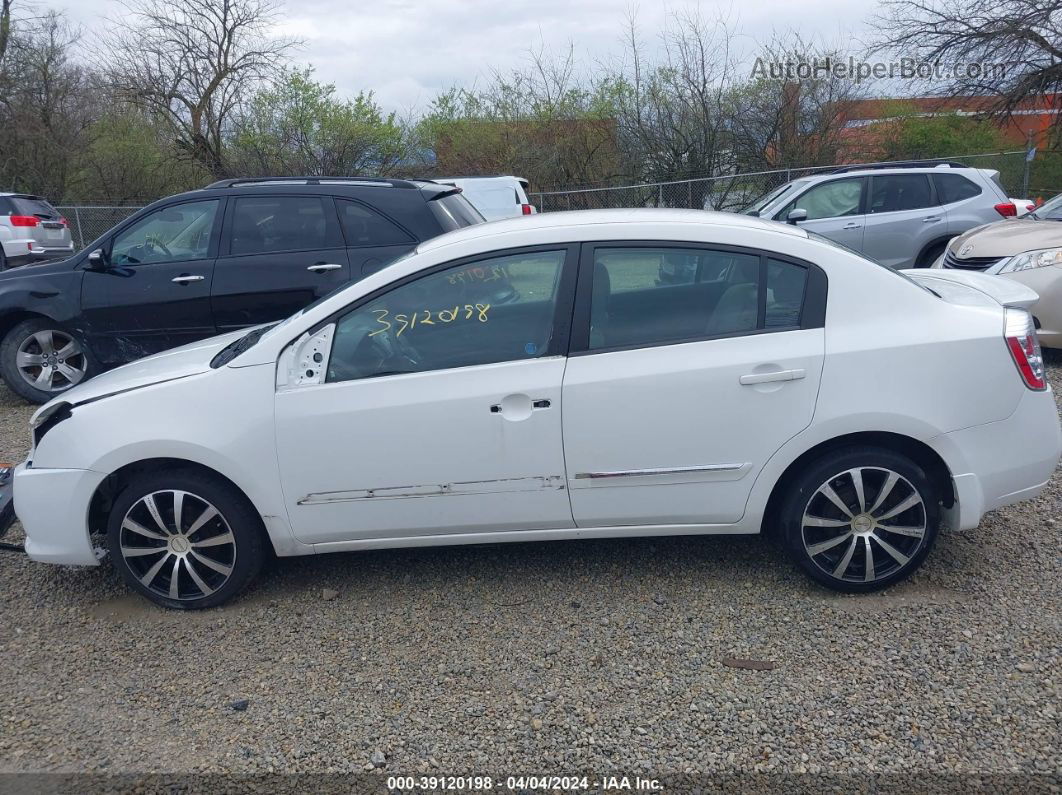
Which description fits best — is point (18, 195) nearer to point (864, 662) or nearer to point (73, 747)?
point (73, 747)

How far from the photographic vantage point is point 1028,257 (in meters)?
7.74

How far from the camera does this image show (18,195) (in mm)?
17609

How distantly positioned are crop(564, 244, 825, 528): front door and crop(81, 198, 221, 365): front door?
14.2ft

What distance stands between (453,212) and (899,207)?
6628 mm

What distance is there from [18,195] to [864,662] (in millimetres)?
18924

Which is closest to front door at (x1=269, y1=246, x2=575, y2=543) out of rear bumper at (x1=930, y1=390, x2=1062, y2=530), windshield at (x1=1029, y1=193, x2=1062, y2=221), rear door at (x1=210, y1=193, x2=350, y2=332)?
rear bumper at (x1=930, y1=390, x2=1062, y2=530)

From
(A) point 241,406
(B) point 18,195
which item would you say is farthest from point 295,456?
(B) point 18,195

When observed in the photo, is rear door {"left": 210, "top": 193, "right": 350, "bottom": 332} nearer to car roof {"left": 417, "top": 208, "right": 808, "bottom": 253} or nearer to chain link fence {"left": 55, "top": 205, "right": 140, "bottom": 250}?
car roof {"left": 417, "top": 208, "right": 808, "bottom": 253}

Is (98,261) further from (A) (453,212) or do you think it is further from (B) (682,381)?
(B) (682,381)

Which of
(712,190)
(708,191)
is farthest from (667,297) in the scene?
(708,191)

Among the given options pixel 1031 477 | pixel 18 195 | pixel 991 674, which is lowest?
pixel 991 674

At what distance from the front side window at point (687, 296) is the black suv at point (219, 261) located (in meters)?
3.15

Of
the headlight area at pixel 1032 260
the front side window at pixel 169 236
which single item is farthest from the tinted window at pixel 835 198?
the front side window at pixel 169 236

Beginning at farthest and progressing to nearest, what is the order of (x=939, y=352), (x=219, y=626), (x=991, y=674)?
(x=219, y=626) → (x=939, y=352) → (x=991, y=674)
